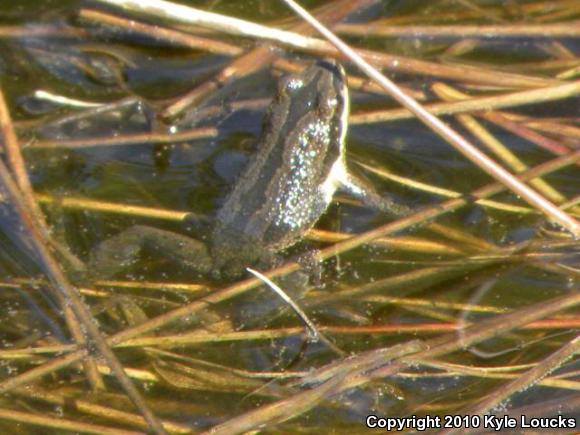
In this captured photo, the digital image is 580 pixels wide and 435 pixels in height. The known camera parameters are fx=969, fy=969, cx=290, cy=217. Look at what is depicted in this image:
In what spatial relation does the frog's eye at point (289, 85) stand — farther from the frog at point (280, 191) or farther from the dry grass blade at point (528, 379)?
the dry grass blade at point (528, 379)

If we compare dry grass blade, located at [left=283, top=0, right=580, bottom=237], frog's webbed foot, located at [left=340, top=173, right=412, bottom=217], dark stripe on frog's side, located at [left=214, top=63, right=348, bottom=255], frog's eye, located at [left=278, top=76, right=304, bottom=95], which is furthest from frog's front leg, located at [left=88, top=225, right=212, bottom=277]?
dry grass blade, located at [left=283, top=0, right=580, bottom=237]

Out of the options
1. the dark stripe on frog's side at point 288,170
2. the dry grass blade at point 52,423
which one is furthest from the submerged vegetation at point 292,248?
the dark stripe on frog's side at point 288,170

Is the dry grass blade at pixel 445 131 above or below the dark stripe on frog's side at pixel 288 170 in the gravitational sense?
below

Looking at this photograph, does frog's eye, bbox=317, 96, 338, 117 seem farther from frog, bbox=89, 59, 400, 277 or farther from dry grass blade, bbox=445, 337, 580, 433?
dry grass blade, bbox=445, 337, 580, 433

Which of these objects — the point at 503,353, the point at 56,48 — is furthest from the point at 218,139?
the point at 503,353

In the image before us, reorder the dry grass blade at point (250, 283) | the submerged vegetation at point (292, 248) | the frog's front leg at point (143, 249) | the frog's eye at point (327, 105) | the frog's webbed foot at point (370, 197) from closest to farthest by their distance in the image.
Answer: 1. the submerged vegetation at point (292, 248)
2. the dry grass blade at point (250, 283)
3. the frog's front leg at point (143, 249)
4. the frog's webbed foot at point (370, 197)
5. the frog's eye at point (327, 105)

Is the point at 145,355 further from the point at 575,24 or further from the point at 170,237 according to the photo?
the point at 575,24
